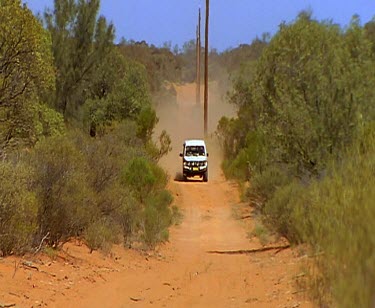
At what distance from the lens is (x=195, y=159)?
4422cm

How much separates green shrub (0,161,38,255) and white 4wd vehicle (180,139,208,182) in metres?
29.3

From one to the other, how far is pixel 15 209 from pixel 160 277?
3399 mm

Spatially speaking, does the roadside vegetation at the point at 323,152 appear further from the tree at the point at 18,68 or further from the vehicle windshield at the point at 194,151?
the vehicle windshield at the point at 194,151

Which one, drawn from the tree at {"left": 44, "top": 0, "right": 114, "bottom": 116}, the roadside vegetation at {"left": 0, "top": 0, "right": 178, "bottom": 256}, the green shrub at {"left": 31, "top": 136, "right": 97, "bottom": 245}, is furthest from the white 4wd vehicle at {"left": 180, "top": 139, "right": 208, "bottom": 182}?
the green shrub at {"left": 31, "top": 136, "right": 97, "bottom": 245}

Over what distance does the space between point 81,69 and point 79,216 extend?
22934 mm

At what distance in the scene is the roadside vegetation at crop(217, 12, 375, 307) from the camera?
22.3 feet

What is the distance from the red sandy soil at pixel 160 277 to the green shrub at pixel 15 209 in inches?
13.1

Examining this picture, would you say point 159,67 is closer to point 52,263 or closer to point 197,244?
point 197,244

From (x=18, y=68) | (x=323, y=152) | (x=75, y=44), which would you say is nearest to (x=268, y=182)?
(x=323, y=152)

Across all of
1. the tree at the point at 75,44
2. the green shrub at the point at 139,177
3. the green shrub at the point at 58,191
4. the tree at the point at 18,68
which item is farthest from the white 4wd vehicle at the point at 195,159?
the tree at the point at 18,68

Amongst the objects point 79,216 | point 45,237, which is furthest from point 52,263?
point 79,216

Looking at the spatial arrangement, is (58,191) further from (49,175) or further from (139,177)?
(139,177)

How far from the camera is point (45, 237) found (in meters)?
15.5

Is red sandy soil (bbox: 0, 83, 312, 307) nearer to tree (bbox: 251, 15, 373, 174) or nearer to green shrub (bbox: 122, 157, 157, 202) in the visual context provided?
→ tree (bbox: 251, 15, 373, 174)
